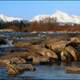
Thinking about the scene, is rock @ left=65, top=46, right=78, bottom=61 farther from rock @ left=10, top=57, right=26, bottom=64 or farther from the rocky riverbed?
rock @ left=10, top=57, right=26, bottom=64

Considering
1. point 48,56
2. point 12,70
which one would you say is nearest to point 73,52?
point 48,56

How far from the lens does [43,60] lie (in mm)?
19094

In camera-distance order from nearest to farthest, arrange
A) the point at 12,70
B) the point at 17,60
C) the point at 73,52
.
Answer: the point at 12,70, the point at 17,60, the point at 73,52

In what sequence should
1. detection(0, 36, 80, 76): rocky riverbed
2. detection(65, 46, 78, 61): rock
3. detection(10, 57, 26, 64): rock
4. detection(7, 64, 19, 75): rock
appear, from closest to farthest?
detection(7, 64, 19, 75): rock < detection(10, 57, 26, 64): rock < detection(0, 36, 80, 76): rocky riverbed < detection(65, 46, 78, 61): rock

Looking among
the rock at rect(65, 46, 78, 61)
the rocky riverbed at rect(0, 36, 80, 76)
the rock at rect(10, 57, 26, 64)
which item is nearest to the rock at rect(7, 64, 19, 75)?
the rocky riverbed at rect(0, 36, 80, 76)

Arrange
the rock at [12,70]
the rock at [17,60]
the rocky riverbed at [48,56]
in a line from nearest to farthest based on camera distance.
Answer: the rock at [12,70]
the rock at [17,60]
the rocky riverbed at [48,56]

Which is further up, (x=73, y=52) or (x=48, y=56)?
(x=73, y=52)

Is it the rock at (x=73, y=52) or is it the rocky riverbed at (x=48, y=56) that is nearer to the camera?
the rocky riverbed at (x=48, y=56)

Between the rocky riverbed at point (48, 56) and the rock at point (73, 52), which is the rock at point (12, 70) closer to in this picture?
the rocky riverbed at point (48, 56)

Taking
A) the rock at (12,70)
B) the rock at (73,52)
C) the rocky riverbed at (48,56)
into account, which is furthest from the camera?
the rock at (73,52)

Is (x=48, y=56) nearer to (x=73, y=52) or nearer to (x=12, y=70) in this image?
(x=73, y=52)

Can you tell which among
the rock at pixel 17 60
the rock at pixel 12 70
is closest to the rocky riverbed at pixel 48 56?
the rock at pixel 17 60

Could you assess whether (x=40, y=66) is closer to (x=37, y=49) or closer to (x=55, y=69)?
(x=55, y=69)

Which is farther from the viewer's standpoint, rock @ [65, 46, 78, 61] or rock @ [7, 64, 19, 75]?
rock @ [65, 46, 78, 61]
